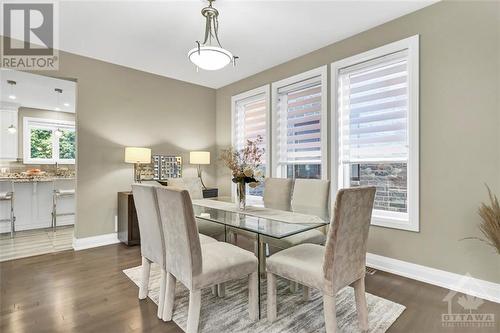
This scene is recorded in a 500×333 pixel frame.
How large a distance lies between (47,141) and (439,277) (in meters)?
8.39

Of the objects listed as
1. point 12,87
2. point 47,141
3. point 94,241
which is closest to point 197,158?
point 94,241

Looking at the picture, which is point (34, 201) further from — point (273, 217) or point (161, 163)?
point (273, 217)

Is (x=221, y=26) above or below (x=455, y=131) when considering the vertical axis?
above

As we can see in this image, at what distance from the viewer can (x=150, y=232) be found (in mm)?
2111

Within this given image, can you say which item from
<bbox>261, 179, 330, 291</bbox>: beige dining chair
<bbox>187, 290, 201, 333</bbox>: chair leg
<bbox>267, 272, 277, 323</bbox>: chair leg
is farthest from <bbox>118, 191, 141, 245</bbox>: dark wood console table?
<bbox>267, 272, 277, 323</bbox>: chair leg

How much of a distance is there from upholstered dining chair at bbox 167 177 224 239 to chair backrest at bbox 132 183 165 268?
0.85 m

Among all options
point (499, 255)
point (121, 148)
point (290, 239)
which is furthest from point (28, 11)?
point (499, 255)

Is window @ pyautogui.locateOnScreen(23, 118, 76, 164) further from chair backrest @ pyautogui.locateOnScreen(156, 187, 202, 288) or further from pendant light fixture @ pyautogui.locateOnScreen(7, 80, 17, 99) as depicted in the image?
chair backrest @ pyautogui.locateOnScreen(156, 187, 202, 288)

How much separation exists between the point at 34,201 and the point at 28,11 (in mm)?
3434

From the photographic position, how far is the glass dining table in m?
1.97

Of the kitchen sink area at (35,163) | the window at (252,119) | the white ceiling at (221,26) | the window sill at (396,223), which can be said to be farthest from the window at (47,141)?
the window sill at (396,223)

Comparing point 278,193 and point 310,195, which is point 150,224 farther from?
point 310,195

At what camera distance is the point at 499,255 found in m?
2.21

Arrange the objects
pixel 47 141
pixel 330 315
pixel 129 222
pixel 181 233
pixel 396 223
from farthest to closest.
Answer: pixel 47 141 < pixel 129 222 < pixel 396 223 < pixel 181 233 < pixel 330 315
